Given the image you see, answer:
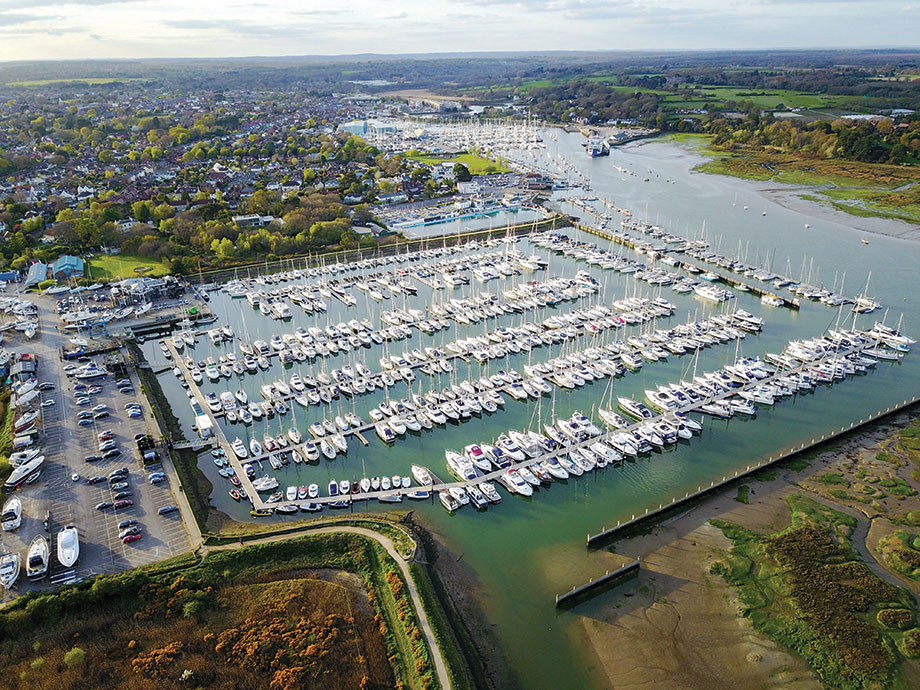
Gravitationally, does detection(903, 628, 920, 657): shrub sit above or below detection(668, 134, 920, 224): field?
below

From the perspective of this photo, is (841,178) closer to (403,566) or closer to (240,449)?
(240,449)

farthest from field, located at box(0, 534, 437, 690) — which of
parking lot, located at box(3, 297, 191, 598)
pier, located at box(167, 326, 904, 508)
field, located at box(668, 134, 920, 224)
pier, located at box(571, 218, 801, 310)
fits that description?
field, located at box(668, 134, 920, 224)

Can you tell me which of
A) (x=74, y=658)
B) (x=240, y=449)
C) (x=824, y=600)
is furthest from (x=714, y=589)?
(x=240, y=449)

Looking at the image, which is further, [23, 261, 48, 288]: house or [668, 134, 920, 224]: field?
[668, 134, 920, 224]: field

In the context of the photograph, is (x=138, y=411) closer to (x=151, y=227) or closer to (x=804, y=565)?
(x=804, y=565)

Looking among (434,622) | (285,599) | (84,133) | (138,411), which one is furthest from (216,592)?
(84,133)

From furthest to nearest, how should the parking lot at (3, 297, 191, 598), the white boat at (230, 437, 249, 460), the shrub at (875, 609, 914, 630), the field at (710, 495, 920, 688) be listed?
the white boat at (230, 437, 249, 460)
the parking lot at (3, 297, 191, 598)
the shrub at (875, 609, 914, 630)
the field at (710, 495, 920, 688)

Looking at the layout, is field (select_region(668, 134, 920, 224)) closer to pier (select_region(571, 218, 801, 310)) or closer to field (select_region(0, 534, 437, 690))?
pier (select_region(571, 218, 801, 310))
